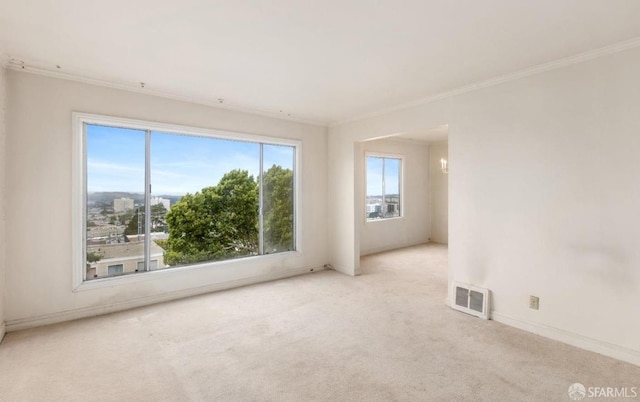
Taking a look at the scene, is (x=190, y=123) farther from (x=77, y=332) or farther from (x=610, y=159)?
(x=610, y=159)

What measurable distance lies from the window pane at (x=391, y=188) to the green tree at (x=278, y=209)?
2.74 m

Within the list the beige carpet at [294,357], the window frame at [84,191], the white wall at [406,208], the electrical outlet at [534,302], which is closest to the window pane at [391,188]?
the white wall at [406,208]

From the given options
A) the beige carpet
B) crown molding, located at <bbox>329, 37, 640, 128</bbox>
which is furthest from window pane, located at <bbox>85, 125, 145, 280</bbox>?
crown molding, located at <bbox>329, 37, 640, 128</bbox>

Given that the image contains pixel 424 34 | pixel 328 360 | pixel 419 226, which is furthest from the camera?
pixel 419 226

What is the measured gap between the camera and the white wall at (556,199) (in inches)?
95.2

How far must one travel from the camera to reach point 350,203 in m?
4.92

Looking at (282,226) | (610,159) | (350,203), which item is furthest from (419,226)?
(610,159)

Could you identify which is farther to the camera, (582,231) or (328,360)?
(582,231)

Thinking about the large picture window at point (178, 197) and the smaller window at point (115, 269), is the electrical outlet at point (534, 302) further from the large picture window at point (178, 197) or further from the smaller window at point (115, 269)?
the smaller window at point (115, 269)

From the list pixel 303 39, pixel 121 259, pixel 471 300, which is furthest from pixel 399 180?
pixel 121 259

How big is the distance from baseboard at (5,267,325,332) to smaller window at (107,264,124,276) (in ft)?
1.12

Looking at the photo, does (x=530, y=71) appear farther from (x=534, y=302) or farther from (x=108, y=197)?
(x=108, y=197)

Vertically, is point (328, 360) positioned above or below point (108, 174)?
below

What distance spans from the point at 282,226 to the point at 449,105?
9.59 ft
